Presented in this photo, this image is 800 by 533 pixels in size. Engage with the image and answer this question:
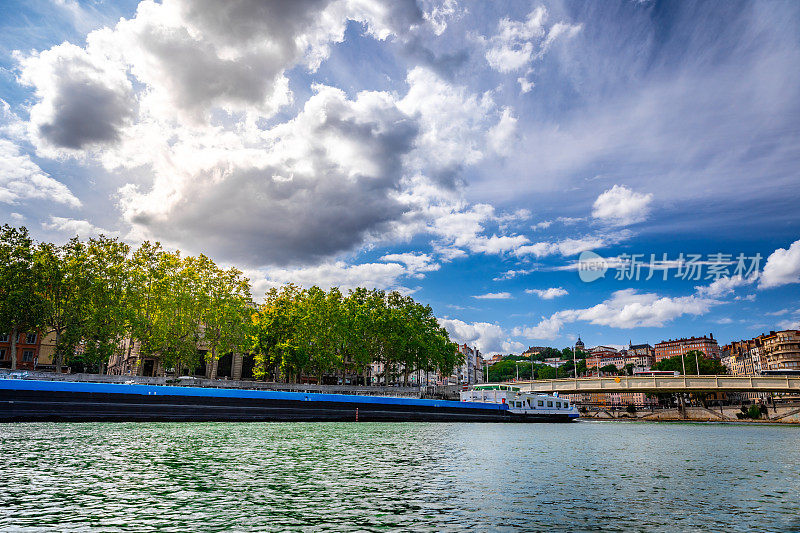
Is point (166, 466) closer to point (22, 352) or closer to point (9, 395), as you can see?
point (9, 395)

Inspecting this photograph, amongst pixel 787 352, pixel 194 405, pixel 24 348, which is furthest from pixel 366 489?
pixel 787 352

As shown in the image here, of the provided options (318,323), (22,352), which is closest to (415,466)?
(318,323)

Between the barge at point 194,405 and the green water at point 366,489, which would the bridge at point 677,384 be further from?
the green water at point 366,489

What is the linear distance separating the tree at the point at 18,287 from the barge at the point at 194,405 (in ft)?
89.9

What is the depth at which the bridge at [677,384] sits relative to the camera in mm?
86500

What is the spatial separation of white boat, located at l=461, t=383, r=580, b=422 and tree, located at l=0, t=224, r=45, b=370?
56926 mm

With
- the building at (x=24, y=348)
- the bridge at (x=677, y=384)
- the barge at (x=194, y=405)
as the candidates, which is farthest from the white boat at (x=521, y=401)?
the building at (x=24, y=348)

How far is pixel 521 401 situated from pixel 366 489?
59.6 metres

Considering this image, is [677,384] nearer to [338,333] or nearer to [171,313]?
[338,333]

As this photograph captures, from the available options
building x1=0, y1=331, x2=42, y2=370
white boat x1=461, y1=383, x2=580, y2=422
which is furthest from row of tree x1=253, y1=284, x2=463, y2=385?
Result: building x1=0, y1=331, x2=42, y2=370

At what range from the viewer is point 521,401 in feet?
228

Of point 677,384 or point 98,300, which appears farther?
point 677,384

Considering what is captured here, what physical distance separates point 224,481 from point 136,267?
60371 mm

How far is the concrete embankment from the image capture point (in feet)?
327
